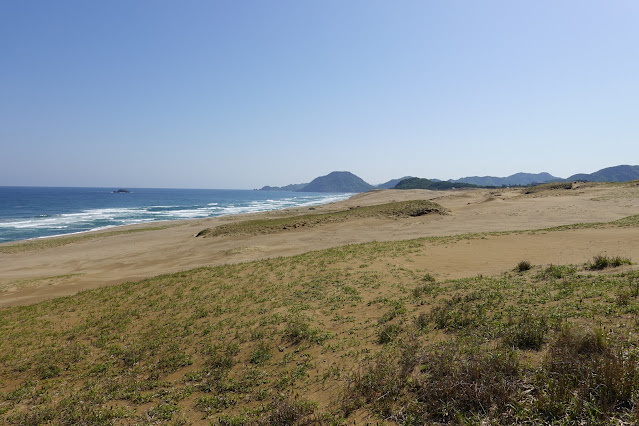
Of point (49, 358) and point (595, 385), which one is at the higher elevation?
point (595, 385)

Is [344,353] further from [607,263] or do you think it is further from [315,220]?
[315,220]

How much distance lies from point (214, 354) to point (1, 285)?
22.6 m

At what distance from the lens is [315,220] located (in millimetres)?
41500

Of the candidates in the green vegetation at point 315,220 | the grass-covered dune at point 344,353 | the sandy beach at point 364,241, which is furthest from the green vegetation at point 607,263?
the green vegetation at point 315,220

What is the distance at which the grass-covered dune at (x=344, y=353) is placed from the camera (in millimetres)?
5125

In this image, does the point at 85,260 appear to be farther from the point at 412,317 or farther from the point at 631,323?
the point at 631,323

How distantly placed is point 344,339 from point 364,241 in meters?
20.7

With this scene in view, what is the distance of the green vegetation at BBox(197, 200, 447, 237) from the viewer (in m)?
39.0

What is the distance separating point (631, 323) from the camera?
6.56 meters

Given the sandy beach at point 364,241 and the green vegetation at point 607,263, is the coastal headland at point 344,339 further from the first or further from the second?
the sandy beach at point 364,241

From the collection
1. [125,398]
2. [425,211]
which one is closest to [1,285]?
[125,398]

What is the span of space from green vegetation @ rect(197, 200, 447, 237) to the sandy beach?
150 centimetres

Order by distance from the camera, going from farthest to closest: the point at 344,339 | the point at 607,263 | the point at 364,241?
the point at 364,241
the point at 607,263
the point at 344,339

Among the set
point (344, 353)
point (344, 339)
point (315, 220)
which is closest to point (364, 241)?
point (315, 220)
